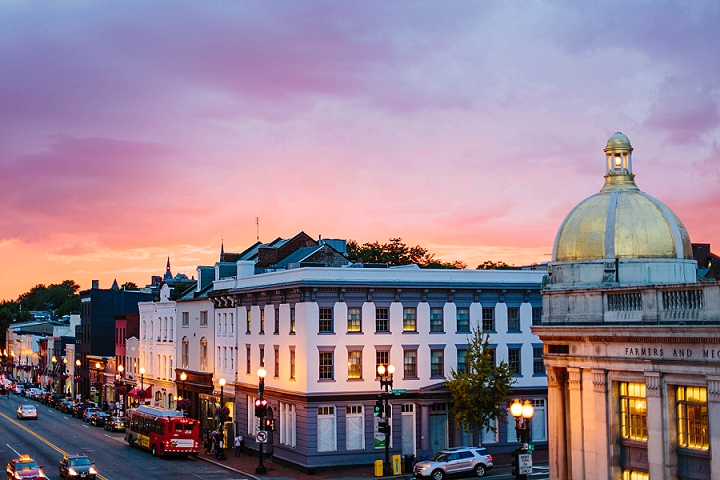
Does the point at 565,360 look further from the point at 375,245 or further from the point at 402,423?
the point at 375,245

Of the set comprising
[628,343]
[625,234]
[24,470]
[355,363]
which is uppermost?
[625,234]

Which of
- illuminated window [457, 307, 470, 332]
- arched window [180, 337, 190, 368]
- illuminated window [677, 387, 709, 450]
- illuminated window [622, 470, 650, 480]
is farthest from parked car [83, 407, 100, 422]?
illuminated window [677, 387, 709, 450]

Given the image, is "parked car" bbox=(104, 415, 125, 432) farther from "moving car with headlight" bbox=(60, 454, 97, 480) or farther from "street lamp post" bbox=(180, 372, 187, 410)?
"moving car with headlight" bbox=(60, 454, 97, 480)

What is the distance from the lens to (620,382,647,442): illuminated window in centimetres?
3356

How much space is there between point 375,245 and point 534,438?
222 feet

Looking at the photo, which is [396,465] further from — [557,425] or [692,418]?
[692,418]

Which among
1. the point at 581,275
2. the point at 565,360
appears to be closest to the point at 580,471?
the point at 565,360

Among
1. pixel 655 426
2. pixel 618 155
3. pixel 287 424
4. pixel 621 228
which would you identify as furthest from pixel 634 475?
pixel 287 424

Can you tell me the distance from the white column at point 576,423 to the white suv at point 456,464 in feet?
54.8

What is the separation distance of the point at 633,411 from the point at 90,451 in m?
43.7

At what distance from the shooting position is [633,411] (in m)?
34.1

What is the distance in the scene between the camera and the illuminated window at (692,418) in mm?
30875

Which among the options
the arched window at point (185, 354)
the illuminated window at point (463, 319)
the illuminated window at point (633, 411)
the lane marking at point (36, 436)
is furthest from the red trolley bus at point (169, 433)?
the illuminated window at point (633, 411)

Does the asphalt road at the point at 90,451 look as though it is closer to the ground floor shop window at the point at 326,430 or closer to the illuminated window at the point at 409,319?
the ground floor shop window at the point at 326,430
